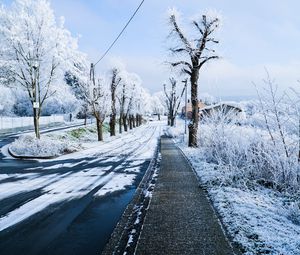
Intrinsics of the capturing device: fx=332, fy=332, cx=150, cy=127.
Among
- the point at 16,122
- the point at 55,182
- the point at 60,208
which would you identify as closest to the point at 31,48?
the point at 55,182

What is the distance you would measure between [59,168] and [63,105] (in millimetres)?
68442

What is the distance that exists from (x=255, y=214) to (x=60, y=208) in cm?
432

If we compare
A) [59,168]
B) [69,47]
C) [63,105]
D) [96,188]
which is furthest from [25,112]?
[96,188]

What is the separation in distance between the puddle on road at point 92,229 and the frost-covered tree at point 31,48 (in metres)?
14.7

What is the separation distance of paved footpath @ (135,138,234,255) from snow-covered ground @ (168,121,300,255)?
11.1 inches

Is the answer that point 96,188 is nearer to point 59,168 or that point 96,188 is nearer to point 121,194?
point 121,194

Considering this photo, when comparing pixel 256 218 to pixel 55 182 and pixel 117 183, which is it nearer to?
pixel 117 183

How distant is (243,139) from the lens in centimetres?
1188

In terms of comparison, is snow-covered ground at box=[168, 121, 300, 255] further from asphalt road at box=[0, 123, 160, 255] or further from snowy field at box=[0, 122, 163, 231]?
snowy field at box=[0, 122, 163, 231]

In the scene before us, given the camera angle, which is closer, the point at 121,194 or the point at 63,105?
the point at 121,194

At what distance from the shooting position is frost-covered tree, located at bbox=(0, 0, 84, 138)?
Answer: 21.8m

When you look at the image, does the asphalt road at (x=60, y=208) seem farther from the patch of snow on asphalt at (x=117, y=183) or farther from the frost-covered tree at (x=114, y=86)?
the frost-covered tree at (x=114, y=86)

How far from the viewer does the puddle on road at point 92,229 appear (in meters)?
5.24

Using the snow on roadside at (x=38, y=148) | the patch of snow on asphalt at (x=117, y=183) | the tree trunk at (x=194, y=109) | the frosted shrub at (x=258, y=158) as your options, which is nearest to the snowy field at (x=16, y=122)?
the snow on roadside at (x=38, y=148)
